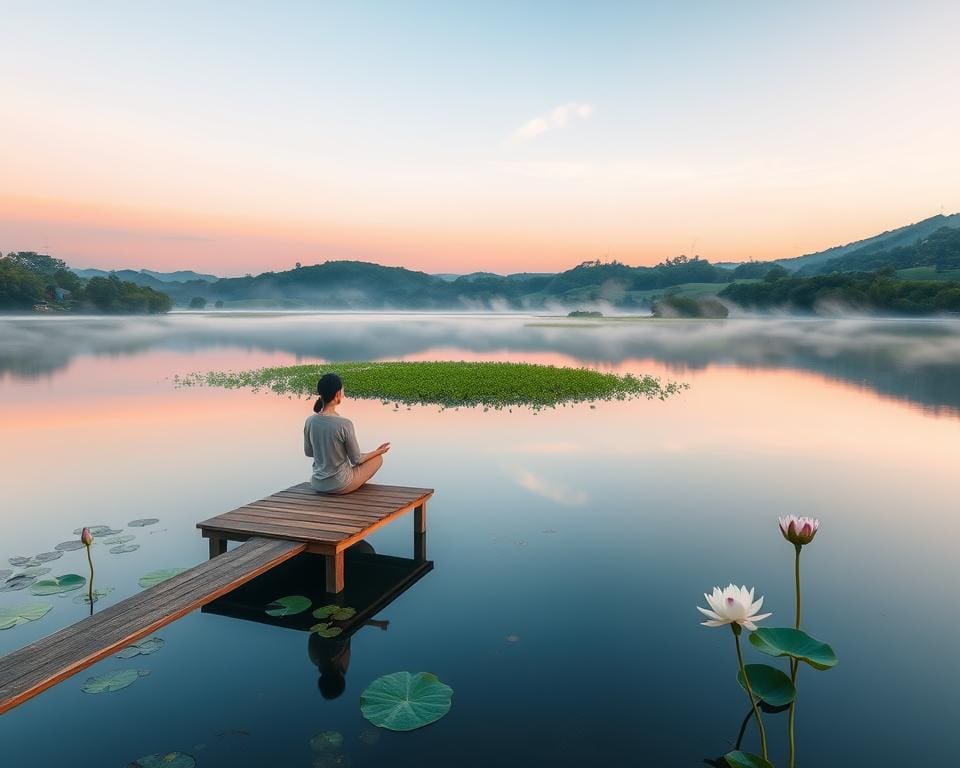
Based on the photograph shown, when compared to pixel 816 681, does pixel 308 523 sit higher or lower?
higher

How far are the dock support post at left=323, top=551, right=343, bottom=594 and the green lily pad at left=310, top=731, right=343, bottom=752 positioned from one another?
2406mm

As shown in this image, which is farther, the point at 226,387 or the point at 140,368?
the point at 140,368

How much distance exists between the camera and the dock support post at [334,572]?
7.38 meters

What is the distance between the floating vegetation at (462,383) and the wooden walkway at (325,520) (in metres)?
13.5

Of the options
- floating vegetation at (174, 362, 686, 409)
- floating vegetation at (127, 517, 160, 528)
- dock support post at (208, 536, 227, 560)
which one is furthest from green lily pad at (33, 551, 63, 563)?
floating vegetation at (174, 362, 686, 409)

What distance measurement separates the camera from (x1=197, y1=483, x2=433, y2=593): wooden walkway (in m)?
7.36

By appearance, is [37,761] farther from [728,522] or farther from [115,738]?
[728,522]

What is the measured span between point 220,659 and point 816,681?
598cm

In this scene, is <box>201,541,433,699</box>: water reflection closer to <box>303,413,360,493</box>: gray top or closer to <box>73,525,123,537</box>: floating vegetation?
<box>303,413,360,493</box>: gray top

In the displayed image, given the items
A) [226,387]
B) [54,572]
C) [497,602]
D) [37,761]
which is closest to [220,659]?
[37,761]

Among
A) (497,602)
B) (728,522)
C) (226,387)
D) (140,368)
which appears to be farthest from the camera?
(140,368)

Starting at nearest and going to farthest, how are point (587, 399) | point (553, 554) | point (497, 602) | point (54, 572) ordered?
point (497, 602)
point (54, 572)
point (553, 554)
point (587, 399)

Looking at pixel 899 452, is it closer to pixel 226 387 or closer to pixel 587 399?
pixel 587 399

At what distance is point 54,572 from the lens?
27.2 feet
